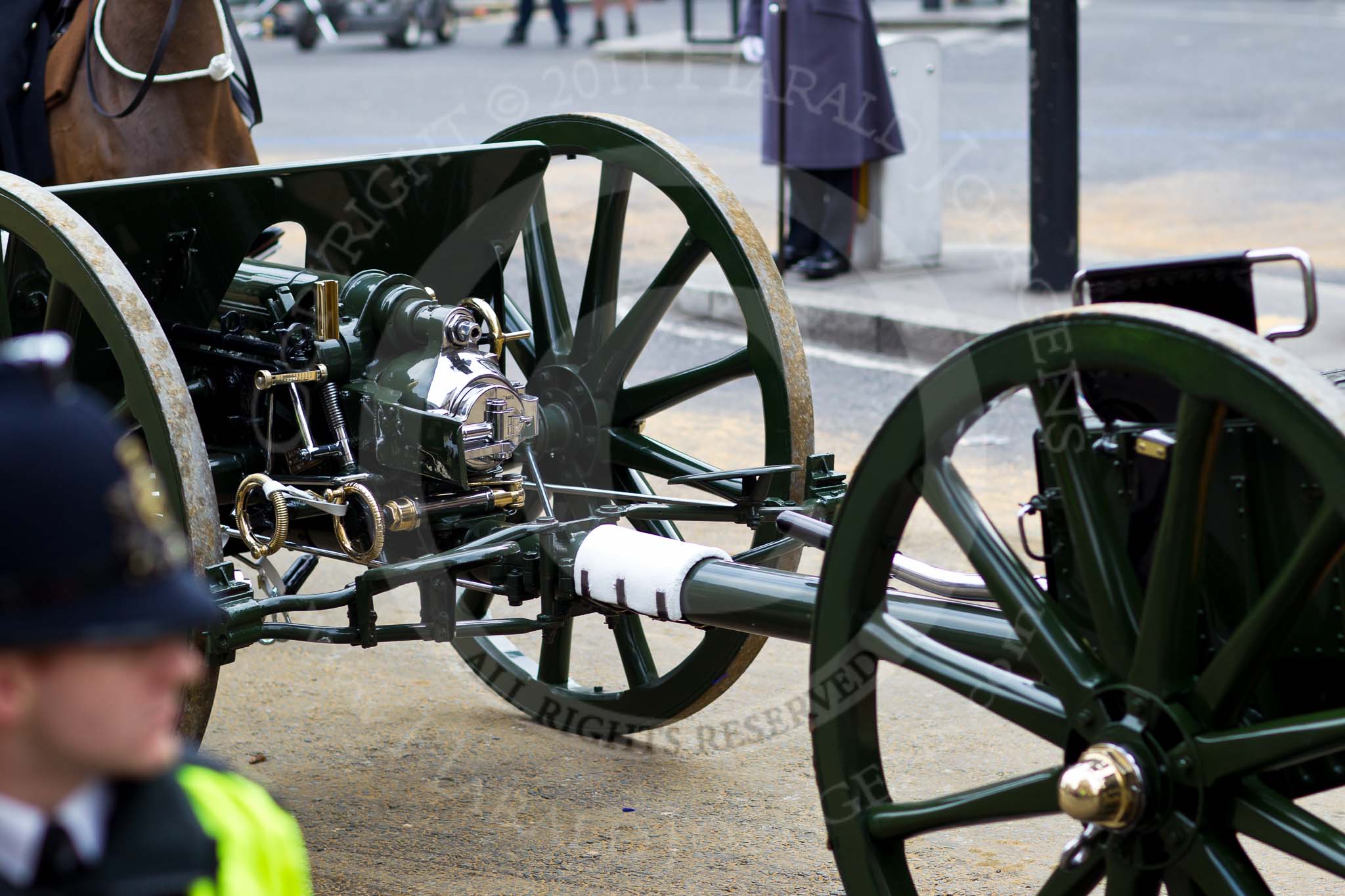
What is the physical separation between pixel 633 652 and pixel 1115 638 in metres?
1.75

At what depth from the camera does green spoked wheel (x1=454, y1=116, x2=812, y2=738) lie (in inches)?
128

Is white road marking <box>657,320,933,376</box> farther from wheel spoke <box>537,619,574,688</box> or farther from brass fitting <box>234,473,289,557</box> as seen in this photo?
brass fitting <box>234,473,289,557</box>

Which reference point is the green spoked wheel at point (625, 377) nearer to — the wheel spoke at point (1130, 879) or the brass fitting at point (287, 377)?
the brass fitting at point (287, 377)

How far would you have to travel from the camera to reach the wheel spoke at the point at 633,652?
3686 millimetres

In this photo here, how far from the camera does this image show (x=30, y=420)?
3.67 ft

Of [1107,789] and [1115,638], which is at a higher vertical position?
[1115,638]

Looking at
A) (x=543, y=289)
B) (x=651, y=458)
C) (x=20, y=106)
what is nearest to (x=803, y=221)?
(x=20, y=106)

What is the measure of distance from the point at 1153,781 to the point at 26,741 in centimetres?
128

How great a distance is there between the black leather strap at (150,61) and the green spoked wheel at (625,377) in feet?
4.21

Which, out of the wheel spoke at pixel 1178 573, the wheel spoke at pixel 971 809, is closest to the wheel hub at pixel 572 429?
the wheel spoke at pixel 971 809

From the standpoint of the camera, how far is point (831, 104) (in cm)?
812

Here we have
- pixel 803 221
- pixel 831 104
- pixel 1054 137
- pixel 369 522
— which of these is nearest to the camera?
pixel 369 522

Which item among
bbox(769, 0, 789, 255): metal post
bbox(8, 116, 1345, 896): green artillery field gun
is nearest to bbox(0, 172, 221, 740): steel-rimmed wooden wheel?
bbox(8, 116, 1345, 896): green artillery field gun

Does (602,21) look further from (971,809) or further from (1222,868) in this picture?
(1222,868)
